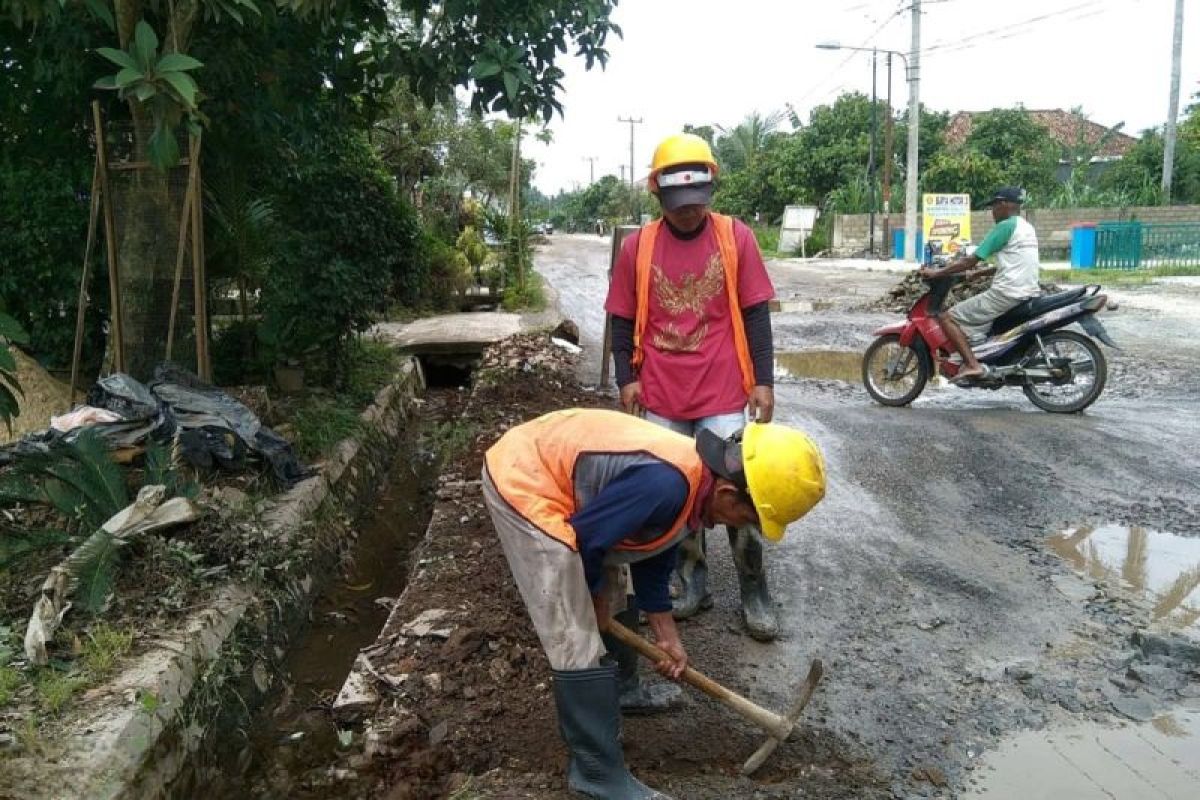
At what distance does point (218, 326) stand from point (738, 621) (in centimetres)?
528

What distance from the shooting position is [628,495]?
240 cm

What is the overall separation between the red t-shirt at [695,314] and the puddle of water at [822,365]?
5.26m

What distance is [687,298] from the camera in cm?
359

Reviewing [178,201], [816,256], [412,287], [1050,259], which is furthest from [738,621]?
[816,256]

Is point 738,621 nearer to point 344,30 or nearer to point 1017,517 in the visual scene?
point 1017,517

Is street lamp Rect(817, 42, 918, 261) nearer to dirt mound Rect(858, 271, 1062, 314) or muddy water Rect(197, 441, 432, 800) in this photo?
dirt mound Rect(858, 271, 1062, 314)

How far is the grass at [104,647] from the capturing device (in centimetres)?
304

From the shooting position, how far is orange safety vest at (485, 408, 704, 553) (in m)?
2.46

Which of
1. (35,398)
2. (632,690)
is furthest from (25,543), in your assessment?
(35,398)

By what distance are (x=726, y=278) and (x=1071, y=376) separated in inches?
178

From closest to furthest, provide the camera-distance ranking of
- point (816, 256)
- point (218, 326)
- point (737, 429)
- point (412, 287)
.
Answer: point (737, 429)
point (218, 326)
point (412, 287)
point (816, 256)

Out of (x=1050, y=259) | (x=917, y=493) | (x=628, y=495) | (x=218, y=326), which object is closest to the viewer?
(x=628, y=495)

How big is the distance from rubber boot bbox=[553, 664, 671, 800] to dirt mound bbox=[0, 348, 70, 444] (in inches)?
180

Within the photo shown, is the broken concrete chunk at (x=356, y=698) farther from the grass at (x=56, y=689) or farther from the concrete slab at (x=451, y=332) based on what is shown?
the concrete slab at (x=451, y=332)
